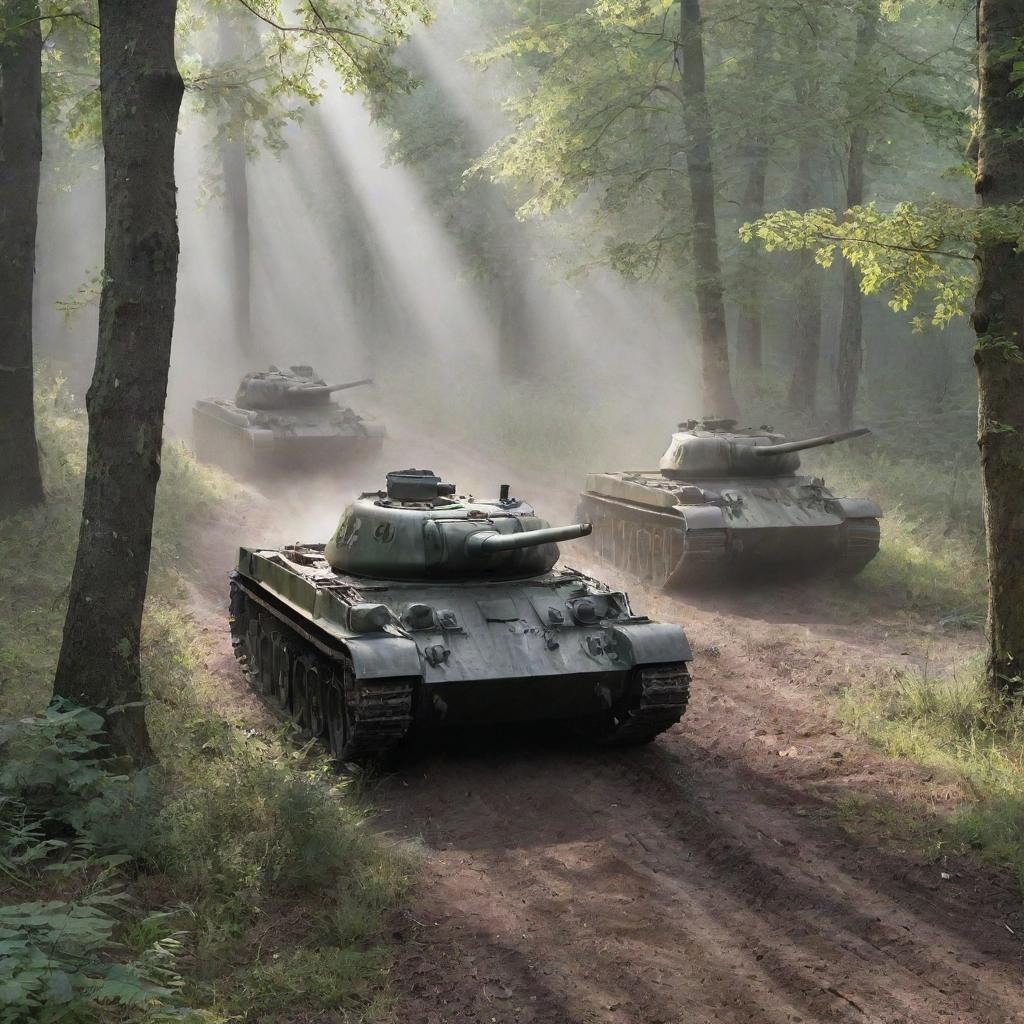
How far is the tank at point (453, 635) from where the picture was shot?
29.5 feet

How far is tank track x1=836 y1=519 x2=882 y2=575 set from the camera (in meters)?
16.0

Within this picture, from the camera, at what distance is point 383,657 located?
28.6ft

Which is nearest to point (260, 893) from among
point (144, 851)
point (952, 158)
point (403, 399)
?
point (144, 851)

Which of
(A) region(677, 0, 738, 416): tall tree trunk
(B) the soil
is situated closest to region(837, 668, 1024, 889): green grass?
(B) the soil

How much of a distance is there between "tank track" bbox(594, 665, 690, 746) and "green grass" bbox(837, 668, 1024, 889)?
168 centimetres

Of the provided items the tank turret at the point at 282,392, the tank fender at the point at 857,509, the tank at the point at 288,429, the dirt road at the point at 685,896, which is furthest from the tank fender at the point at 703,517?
the tank turret at the point at 282,392

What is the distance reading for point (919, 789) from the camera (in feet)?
28.0

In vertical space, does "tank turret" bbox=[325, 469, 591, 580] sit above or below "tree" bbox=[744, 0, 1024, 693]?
below

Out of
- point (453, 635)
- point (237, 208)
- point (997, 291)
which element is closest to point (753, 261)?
point (997, 291)

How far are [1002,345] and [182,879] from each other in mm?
6971

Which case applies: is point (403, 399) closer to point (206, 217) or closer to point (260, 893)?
point (206, 217)

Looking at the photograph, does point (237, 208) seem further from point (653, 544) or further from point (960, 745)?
point (960, 745)

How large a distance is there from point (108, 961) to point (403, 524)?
5258 mm

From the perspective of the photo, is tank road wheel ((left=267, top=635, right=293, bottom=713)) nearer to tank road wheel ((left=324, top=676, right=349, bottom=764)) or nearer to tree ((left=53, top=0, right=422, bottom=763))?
tank road wheel ((left=324, top=676, right=349, bottom=764))
